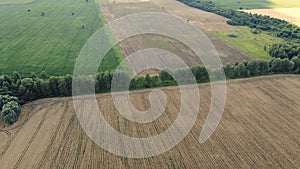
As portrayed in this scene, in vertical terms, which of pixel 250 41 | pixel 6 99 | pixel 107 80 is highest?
pixel 107 80

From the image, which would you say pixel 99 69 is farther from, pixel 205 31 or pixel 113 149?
pixel 205 31

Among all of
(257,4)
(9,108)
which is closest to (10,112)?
(9,108)

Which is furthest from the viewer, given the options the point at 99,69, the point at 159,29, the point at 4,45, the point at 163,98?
the point at 159,29

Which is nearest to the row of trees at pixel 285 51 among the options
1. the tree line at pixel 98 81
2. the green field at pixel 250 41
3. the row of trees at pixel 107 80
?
the green field at pixel 250 41

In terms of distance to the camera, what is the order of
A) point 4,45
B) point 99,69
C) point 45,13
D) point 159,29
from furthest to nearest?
1. point 45,13
2. point 159,29
3. point 4,45
4. point 99,69

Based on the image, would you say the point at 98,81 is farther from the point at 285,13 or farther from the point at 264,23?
the point at 285,13

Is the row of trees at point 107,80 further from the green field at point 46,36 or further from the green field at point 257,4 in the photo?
the green field at point 257,4

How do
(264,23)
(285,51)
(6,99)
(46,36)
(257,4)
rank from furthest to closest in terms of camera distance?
1. (257,4)
2. (264,23)
3. (46,36)
4. (285,51)
5. (6,99)

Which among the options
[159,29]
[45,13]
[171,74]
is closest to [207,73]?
[171,74]
